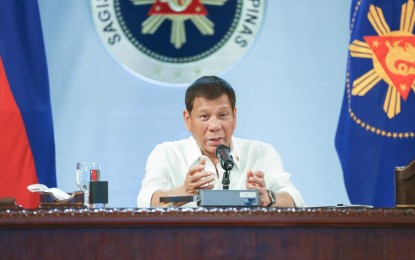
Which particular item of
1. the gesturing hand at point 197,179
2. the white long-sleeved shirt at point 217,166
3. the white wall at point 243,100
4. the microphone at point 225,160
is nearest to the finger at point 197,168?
the gesturing hand at point 197,179

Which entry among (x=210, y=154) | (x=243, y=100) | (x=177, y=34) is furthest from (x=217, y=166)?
(x=177, y=34)

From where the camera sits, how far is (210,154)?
10.6 ft

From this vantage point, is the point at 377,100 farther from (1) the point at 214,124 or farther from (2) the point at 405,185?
(1) the point at 214,124

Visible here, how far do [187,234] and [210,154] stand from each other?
5.13 feet

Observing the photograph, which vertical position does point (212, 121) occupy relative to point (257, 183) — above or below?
above

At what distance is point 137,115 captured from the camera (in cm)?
464

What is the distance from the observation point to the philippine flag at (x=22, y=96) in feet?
14.7

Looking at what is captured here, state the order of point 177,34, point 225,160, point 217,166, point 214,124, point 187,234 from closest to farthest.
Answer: point 187,234, point 225,160, point 214,124, point 217,166, point 177,34

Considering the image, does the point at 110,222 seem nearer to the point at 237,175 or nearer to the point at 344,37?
the point at 237,175

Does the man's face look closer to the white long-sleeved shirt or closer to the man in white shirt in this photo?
the man in white shirt

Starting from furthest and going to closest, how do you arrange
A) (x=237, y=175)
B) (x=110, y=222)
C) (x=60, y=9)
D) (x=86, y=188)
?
(x=60, y=9) < (x=237, y=175) < (x=86, y=188) < (x=110, y=222)

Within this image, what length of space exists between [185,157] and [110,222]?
161 centimetres

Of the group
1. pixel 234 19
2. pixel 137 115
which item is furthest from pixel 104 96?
pixel 234 19

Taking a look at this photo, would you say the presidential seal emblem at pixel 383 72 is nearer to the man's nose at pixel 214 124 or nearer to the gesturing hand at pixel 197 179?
the man's nose at pixel 214 124
